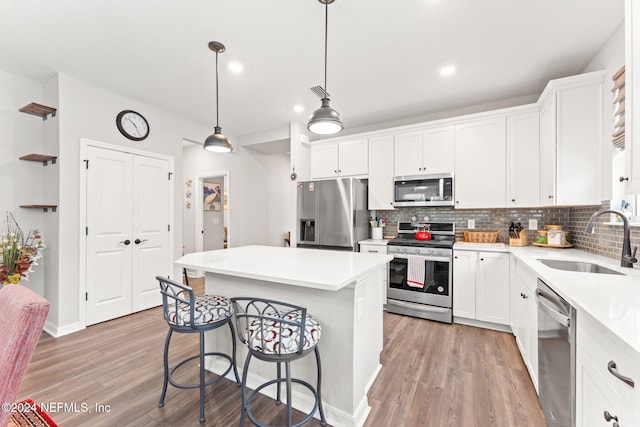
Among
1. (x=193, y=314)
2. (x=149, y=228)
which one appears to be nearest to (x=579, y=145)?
(x=193, y=314)

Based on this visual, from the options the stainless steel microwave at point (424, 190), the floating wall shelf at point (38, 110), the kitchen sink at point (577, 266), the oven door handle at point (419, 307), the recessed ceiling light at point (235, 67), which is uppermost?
the recessed ceiling light at point (235, 67)

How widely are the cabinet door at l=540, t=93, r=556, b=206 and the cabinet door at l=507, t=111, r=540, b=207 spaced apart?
7cm

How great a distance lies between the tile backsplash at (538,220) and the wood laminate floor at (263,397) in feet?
3.91

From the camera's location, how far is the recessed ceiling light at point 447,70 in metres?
2.69

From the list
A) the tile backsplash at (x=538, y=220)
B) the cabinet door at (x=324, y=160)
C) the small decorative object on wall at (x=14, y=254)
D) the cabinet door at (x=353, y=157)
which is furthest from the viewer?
the cabinet door at (x=324, y=160)

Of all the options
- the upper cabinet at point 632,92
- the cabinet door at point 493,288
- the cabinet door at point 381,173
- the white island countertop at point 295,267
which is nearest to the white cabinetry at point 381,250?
the cabinet door at point 381,173

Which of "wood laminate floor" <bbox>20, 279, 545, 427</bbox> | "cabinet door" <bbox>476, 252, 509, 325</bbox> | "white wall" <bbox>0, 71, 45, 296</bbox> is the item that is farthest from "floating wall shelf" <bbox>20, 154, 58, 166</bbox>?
"cabinet door" <bbox>476, 252, 509, 325</bbox>

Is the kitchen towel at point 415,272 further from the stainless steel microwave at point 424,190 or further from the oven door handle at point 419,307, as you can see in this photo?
the stainless steel microwave at point 424,190

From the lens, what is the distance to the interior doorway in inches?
215

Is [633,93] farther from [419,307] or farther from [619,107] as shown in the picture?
[419,307]

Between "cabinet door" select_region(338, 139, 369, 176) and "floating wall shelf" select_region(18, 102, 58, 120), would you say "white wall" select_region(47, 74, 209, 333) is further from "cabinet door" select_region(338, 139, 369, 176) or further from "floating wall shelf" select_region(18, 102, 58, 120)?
"cabinet door" select_region(338, 139, 369, 176)

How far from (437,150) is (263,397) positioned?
10.7 feet

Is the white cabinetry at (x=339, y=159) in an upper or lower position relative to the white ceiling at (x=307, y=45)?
lower

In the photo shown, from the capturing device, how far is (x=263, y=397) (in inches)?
72.4
